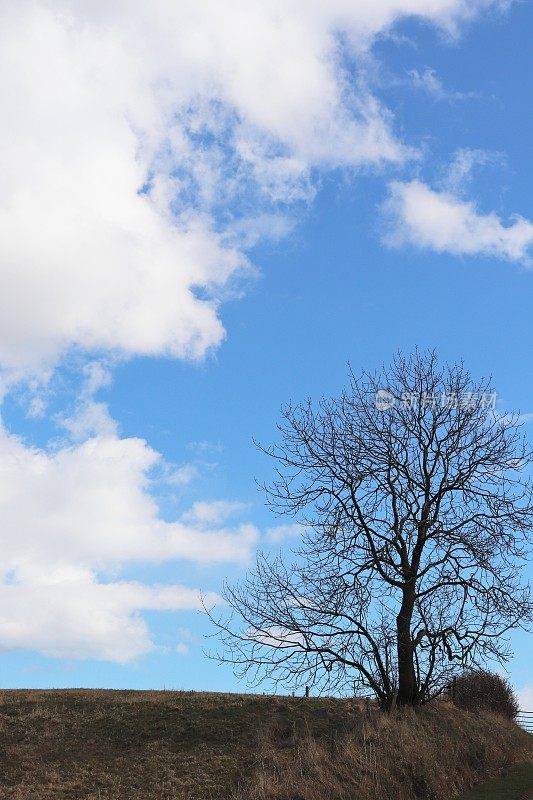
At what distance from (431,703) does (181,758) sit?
354 inches

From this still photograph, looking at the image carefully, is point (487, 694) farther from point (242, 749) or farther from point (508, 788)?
point (242, 749)

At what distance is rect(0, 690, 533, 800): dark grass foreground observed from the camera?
669 inches

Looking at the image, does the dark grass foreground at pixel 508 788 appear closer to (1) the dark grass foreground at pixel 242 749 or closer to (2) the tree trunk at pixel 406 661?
(1) the dark grass foreground at pixel 242 749

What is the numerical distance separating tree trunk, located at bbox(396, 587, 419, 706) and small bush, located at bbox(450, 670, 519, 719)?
4.83 m

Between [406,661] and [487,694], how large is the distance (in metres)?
8.60

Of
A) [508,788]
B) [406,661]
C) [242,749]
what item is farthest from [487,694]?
[242,749]

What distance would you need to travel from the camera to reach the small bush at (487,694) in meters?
27.7

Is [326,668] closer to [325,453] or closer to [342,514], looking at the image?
[342,514]

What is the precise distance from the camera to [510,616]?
886 inches

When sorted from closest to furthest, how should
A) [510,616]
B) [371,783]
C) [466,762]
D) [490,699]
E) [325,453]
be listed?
[371,783] → [466,762] → [510,616] → [325,453] → [490,699]

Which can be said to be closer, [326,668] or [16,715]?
[326,668]

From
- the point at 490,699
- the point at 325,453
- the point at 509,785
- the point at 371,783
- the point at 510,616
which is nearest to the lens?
the point at 371,783

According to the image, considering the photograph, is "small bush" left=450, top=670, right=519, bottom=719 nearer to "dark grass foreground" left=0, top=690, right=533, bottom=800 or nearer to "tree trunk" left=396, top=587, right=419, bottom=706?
"dark grass foreground" left=0, top=690, right=533, bottom=800

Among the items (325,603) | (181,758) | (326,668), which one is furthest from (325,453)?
(181,758)
